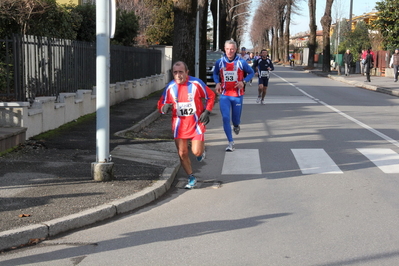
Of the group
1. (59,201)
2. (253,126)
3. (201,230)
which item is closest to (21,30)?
(253,126)

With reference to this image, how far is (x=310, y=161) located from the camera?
32.5 feet

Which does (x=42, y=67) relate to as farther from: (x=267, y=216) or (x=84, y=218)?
(x=267, y=216)

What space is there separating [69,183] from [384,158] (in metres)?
5.39

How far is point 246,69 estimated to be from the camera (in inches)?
436

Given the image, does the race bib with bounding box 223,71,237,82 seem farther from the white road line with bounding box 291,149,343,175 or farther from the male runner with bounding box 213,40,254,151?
the white road line with bounding box 291,149,343,175

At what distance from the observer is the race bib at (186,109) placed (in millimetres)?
7859

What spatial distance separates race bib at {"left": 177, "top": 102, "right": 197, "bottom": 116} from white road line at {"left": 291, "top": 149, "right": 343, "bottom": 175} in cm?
217

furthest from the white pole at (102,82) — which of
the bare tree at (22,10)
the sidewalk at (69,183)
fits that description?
the bare tree at (22,10)

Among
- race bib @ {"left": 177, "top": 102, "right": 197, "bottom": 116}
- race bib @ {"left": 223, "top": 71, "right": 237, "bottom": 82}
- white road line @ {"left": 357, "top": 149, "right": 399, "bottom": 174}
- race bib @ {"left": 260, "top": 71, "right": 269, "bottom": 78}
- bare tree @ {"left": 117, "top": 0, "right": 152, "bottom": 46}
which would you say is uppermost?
bare tree @ {"left": 117, "top": 0, "right": 152, "bottom": 46}

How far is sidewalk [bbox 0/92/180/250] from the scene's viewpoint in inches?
237

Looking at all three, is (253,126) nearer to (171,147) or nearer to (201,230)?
(171,147)

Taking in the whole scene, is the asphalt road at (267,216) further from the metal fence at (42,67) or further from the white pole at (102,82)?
the metal fence at (42,67)

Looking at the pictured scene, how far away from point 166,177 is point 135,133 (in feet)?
16.4

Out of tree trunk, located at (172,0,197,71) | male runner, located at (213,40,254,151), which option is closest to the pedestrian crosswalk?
male runner, located at (213,40,254,151)
